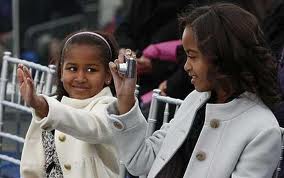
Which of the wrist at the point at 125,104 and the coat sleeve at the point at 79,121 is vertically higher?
the wrist at the point at 125,104

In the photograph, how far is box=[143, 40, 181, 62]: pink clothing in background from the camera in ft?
17.4

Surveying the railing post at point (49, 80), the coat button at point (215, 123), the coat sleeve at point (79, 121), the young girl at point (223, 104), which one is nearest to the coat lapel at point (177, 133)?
the young girl at point (223, 104)

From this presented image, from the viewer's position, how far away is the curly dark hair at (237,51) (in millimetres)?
3215

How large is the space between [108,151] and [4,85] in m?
1.72

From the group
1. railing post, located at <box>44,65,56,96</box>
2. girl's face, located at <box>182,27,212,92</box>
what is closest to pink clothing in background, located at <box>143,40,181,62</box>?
railing post, located at <box>44,65,56,96</box>

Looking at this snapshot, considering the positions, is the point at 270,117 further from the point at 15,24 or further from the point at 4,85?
the point at 15,24

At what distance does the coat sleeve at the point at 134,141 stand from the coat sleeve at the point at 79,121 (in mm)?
338

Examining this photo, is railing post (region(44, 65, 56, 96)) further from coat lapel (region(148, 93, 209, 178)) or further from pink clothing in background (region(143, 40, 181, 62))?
coat lapel (region(148, 93, 209, 178))

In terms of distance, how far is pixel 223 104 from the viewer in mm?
3293

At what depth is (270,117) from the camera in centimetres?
324

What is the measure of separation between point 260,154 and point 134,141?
499 mm

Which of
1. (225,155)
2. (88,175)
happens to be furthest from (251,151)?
(88,175)

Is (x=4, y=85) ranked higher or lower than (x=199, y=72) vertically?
lower

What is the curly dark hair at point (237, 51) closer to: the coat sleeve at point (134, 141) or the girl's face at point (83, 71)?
the coat sleeve at point (134, 141)
